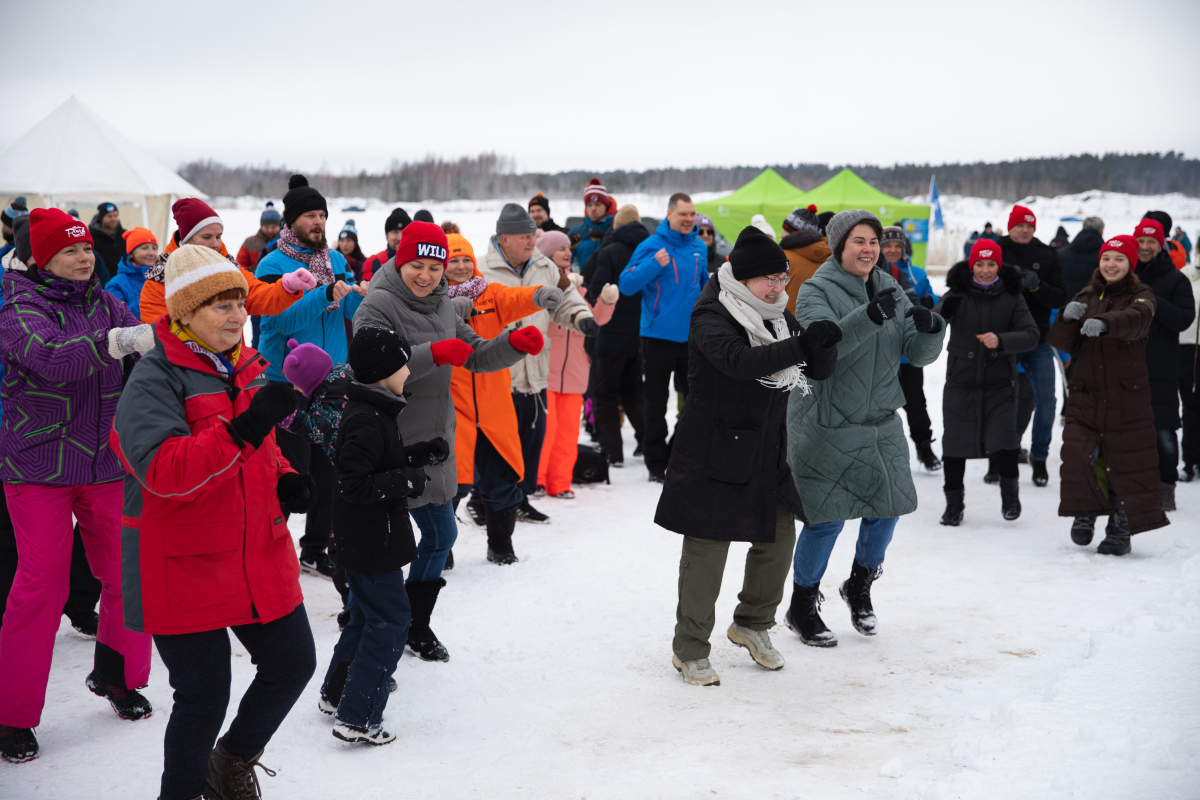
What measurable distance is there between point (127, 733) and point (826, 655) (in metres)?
2.77

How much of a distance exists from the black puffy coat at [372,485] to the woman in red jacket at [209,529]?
36cm

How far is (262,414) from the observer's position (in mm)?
2166

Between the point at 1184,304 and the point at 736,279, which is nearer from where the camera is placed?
the point at 736,279

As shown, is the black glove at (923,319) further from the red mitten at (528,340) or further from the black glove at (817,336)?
the red mitten at (528,340)

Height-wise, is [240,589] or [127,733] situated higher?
[240,589]

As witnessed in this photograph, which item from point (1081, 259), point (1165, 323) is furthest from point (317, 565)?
point (1081, 259)

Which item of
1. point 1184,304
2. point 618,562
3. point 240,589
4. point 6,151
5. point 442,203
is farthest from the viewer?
point 442,203

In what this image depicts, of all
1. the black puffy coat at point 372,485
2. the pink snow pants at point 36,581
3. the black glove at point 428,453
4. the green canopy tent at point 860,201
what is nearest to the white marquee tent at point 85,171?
the green canopy tent at point 860,201

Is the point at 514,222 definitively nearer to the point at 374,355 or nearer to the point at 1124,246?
the point at 374,355

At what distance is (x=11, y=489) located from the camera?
10.4ft

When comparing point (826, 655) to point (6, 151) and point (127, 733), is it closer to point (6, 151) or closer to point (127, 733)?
point (127, 733)

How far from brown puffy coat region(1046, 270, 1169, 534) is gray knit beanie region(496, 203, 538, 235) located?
3.24 metres

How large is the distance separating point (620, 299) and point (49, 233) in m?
4.79

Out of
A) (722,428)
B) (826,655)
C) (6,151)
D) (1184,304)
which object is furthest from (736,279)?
(6,151)
